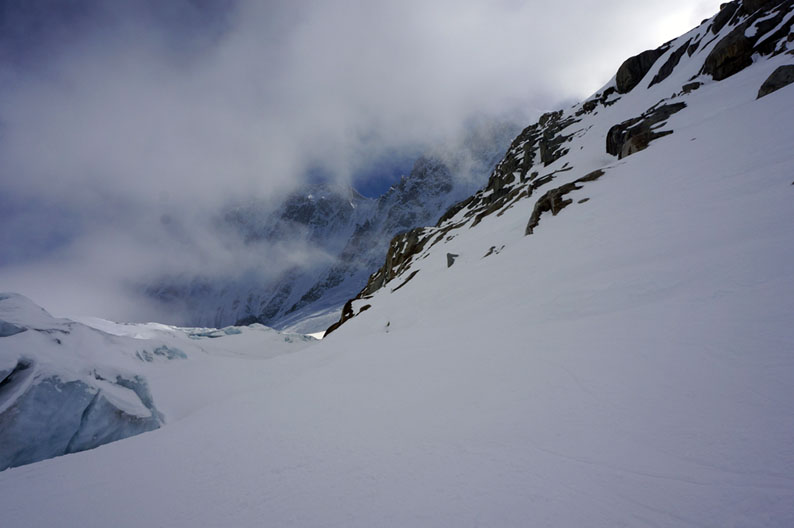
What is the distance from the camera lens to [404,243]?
41.9 meters

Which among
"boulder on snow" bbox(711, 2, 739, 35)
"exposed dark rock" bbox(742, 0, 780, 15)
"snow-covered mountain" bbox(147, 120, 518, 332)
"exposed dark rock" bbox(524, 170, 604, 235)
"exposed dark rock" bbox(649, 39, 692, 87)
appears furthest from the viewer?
"snow-covered mountain" bbox(147, 120, 518, 332)

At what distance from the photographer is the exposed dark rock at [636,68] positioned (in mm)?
40438

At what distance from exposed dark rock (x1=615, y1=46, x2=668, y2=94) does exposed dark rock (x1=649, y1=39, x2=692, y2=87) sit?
6.83 m

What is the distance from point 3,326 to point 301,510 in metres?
8.89

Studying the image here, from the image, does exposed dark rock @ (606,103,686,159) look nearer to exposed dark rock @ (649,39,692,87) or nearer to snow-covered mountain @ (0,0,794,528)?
snow-covered mountain @ (0,0,794,528)

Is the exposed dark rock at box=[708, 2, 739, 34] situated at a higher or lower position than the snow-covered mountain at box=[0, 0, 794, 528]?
higher

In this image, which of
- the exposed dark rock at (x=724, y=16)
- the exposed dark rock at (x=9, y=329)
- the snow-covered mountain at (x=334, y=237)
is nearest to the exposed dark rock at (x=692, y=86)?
the exposed dark rock at (x=724, y=16)

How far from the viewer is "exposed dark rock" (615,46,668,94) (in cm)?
4044

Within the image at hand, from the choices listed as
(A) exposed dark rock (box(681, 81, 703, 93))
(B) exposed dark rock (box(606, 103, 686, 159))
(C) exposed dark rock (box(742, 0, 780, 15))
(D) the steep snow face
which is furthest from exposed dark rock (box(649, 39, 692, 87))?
(D) the steep snow face

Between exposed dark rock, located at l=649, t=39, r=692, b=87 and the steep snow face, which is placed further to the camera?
exposed dark rock, located at l=649, t=39, r=692, b=87

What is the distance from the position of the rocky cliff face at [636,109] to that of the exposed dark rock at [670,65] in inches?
2.9

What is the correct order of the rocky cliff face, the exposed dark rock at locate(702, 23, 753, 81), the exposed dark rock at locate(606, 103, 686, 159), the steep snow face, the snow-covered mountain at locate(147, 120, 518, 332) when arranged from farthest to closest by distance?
the snow-covered mountain at locate(147, 120, 518, 332) < the exposed dark rock at locate(702, 23, 753, 81) < the rocky cliff face < the exposed dark rock at locate(606, 103, 686, 159) < the steep snow face

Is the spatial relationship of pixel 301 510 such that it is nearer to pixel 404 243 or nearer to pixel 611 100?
pixel 404 243

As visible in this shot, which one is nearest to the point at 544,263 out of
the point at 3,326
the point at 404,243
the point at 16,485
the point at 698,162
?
the point at 698,162
